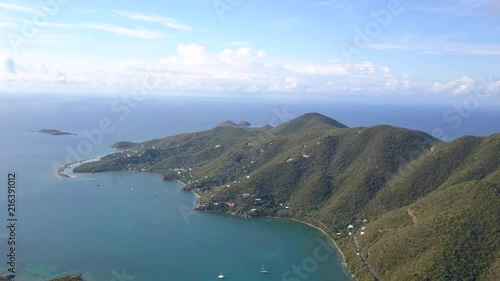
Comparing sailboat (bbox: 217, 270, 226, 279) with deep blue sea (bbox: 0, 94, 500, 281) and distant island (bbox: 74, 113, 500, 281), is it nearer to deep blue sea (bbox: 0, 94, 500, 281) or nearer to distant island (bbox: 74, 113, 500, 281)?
deep blue sea (bbox: 0, 94, 500, 281)

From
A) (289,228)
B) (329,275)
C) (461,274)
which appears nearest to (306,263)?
(329,275)

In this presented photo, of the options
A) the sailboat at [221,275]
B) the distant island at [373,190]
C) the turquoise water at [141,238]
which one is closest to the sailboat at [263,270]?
the turquoise water at [141,238]

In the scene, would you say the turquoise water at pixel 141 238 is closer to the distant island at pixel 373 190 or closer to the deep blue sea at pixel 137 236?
the deep blue sea at pixel 137 236

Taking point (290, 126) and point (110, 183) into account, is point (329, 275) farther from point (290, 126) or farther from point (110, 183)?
point (290, 126)

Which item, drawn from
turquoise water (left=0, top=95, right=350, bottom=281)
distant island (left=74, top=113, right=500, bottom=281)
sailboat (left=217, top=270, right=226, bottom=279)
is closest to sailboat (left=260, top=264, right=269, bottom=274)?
turquoise water (left=0, top=95, right=350, bottom=281)

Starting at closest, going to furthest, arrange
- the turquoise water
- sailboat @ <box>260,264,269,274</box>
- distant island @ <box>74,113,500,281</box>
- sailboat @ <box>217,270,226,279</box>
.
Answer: distant island @ <box>74,113,500,281</box> < sailboat @ <box>217,270,226,279</box> < the turquoise water < sailboat @ <box>260,264,269,274</box>

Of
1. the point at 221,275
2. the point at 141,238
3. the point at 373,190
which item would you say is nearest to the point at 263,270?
the point at 221,275
